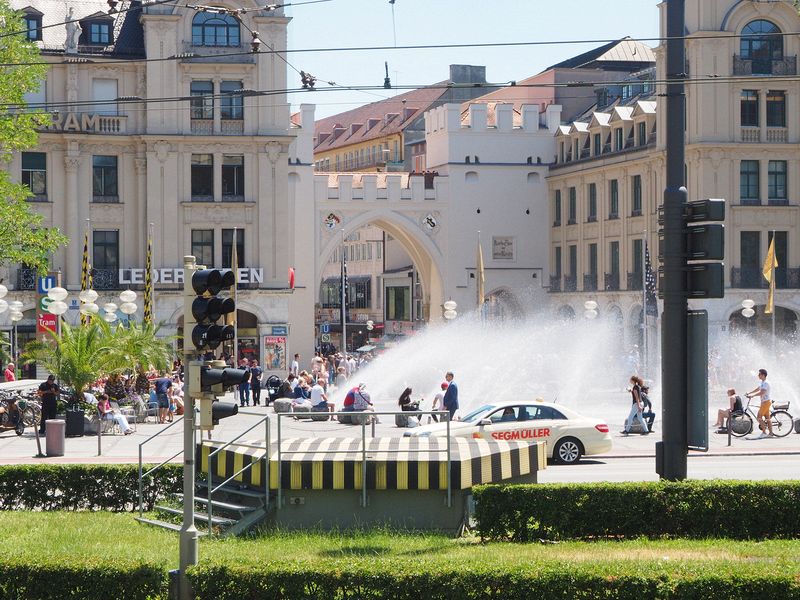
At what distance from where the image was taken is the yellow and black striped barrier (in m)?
15.6

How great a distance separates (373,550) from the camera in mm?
14039

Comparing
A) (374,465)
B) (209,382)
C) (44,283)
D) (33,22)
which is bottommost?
(374,465)

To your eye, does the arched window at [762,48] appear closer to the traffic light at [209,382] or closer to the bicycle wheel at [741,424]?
the bicycle wheel at [741,424]

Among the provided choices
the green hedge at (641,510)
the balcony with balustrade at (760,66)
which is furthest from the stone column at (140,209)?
the green hedge at (641,510)

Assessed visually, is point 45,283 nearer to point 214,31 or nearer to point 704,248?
point 214,31

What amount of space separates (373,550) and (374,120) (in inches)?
3886

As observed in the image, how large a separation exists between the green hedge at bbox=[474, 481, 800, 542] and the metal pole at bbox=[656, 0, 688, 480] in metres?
0.45

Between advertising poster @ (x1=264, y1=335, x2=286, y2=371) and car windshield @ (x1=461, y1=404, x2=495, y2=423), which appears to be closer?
car windshield @ (x1=461, y1=404, x2=495, y2=423)

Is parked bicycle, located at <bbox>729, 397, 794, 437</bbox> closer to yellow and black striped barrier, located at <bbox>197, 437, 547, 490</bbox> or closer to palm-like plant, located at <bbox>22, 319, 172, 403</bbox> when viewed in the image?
palm-like plant, located at <bbox>22, 319, 172, 403</bbox>

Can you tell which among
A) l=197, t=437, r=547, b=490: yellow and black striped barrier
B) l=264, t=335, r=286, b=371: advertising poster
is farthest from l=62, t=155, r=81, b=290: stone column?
l=197, t=437, r=547, b=490: yellow and black striped barrier

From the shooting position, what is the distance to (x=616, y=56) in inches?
3354

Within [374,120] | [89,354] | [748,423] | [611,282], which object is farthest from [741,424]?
[374,120]

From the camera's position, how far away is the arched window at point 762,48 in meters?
61.6

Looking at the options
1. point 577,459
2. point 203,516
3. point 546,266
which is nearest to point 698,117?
point 546,266
